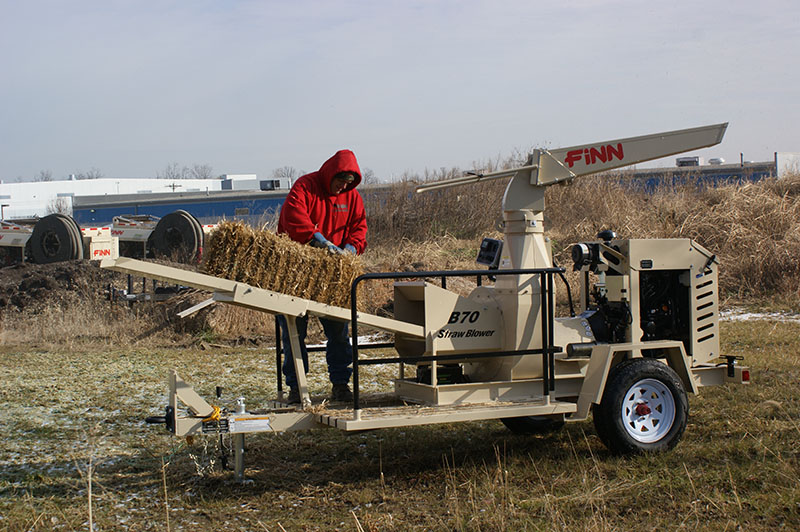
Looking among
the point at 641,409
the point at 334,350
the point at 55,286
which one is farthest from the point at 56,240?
the point at 641,409

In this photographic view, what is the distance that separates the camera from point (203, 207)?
142 ft

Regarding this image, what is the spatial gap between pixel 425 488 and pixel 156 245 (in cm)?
1869

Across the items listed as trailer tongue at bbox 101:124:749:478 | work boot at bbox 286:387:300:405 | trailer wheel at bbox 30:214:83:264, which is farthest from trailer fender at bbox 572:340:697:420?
trailer wheel at bbox 30:214:83:264

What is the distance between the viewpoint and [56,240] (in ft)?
76.4

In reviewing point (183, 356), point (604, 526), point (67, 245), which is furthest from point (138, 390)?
point (67, 245)

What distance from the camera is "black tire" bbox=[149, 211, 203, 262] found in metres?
21.3

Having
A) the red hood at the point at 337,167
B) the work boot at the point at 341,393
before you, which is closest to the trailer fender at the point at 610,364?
the work boot at the point at 341,393

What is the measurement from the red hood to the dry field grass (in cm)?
229

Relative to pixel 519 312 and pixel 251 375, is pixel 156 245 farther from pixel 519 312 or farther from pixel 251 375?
pixel 519 312

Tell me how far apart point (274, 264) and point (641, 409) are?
2978 millimetres

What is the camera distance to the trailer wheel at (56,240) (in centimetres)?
2301

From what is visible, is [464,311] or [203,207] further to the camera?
[203,207]

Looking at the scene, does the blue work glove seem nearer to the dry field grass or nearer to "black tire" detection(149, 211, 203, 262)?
the dry field grass

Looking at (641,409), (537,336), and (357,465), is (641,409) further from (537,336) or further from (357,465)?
(357,465)
